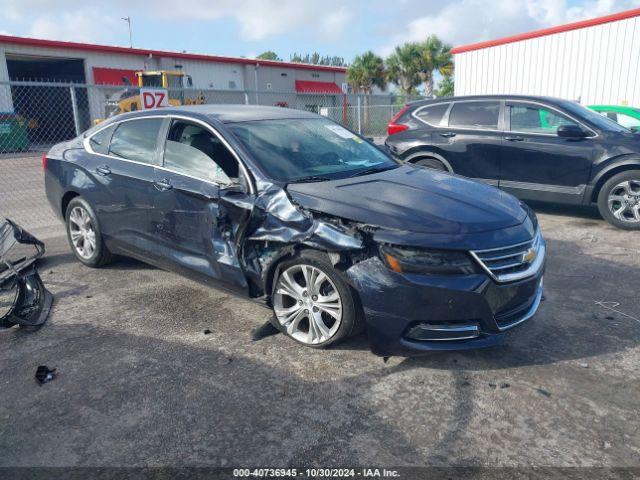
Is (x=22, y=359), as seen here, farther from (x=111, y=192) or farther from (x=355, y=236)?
(x=355, y=236)

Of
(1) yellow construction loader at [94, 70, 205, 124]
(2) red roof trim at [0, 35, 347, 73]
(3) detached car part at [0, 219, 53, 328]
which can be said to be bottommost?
(3) detached car part at [0, 219, 53, 328]

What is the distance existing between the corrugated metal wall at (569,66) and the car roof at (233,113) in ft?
Result: 50.9

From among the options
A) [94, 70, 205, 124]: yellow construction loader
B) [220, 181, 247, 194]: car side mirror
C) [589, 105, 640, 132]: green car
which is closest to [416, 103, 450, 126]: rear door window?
[589, 105, 640, 132]: green car

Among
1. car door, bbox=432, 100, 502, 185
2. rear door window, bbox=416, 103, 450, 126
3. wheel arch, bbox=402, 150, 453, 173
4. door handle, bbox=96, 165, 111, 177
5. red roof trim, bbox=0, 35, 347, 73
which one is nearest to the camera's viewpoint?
door handle, bbox=96, 165, 111, 177

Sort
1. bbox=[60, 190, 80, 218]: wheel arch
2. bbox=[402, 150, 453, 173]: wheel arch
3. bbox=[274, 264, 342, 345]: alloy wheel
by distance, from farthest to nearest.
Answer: bbox=[402, 150, 453, 173]: wheel arch → bbox=[60, 190, 80, 218]: wheel arch → bbox=[274, 264, 342, 345]: alloy wheel

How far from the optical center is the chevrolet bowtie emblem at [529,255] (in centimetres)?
350

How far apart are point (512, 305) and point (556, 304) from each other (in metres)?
1.29

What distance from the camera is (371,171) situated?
172 inches

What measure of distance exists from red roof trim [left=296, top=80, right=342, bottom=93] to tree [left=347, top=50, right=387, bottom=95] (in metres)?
3.67

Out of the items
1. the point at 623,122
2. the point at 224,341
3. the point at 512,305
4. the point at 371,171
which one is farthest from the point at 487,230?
the point at 623,122

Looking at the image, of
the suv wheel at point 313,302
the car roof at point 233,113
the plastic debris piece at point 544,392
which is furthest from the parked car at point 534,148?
the suv wheel at point 313,302

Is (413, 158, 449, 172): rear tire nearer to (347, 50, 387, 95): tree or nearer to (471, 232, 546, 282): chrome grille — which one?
(471, 232, 546, 282): chrome grille

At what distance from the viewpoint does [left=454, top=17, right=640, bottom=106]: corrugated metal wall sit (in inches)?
684

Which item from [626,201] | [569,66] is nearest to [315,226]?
[626,201]
